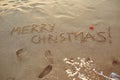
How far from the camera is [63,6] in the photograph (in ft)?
12.5

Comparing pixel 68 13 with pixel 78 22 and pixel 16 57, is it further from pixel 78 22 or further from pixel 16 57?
pixel 16 57

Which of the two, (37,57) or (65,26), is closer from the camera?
(37,57)

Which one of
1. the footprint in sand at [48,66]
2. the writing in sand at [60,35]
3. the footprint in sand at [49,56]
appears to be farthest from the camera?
the writing in sand at [60,35]

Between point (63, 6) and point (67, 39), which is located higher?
point (63, 6)

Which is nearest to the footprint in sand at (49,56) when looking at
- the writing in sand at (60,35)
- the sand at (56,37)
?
the sand at (56,37)

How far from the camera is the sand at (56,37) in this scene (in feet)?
9.63

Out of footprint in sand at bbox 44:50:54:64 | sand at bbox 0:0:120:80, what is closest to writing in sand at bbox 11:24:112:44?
sand at bbox 0:0:120:80

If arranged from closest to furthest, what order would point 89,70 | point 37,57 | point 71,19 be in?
1. point 89,70
2. point 37,57
3. point 71,19

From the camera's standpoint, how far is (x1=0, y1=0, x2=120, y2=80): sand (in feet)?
9.63

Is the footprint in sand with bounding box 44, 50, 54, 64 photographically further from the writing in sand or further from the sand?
the writing in sand

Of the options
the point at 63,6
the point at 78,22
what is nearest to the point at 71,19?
the point at 78,22

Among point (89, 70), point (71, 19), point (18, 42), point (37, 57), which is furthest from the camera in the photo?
point (71, 19)

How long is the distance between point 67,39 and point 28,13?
2.87 feet

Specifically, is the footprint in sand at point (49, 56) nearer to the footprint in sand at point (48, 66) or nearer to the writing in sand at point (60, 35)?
the footprint in sand at point (48, 66)
